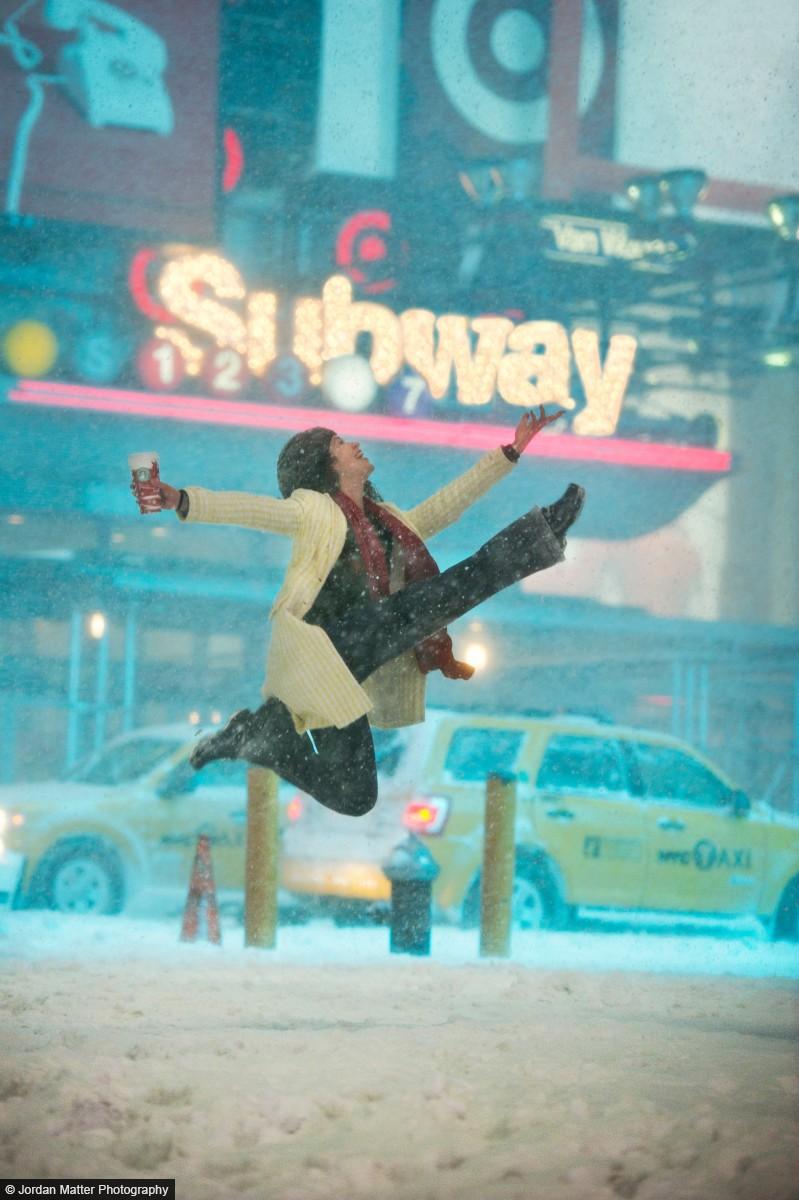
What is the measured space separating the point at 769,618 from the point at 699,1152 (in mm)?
27171

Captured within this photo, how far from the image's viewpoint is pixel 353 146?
31.0m

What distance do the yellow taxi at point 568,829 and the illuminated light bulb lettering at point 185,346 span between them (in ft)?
46.7

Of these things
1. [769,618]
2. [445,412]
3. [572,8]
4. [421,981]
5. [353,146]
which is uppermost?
[572,8]

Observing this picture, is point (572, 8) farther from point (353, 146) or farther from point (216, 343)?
point (216, 343)

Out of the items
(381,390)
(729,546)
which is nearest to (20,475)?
(381,390)

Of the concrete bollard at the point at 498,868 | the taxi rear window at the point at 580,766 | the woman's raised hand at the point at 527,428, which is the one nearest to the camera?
the woman's raised hand at the point at 527,428

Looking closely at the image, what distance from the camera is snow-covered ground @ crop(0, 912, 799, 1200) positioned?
3.96 m

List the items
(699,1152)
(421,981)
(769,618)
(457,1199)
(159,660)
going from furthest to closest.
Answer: (769,618)
(159,660)
(421,981)
(699,1152)
(457,1199)

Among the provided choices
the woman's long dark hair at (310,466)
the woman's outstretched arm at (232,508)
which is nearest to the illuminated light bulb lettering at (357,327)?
the woman's long dark hair at (310,466)

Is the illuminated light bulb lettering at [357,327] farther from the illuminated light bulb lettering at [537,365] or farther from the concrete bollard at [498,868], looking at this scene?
the concrete bollard at [498,868]

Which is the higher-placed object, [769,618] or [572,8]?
[572,8]

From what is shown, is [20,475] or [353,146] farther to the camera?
[353,146]

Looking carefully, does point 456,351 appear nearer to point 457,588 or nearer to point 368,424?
point 368,424

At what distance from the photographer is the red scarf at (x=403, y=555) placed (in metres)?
4.78
